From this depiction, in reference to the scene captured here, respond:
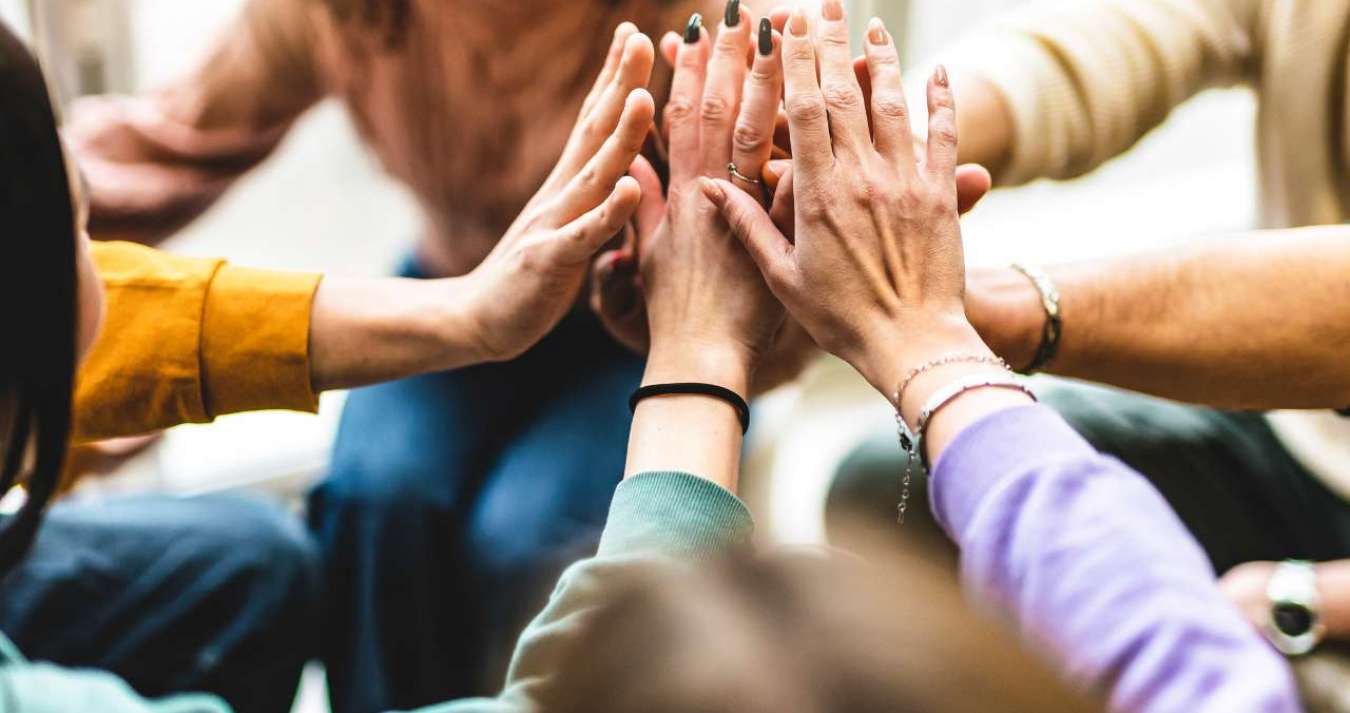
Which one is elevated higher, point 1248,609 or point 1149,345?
point 1149,345

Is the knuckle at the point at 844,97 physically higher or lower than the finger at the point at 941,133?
higher

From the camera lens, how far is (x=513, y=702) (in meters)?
0.48

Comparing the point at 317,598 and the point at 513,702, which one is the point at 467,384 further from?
the point at 513,702

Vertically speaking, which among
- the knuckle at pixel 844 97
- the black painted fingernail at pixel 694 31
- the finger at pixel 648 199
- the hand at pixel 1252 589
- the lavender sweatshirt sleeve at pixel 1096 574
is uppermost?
the black painted fingernail at pixel 694 31

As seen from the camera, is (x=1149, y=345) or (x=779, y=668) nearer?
(x=779, y=668)

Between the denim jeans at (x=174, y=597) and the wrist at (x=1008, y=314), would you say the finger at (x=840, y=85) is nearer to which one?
the wrist at (x=1008, y=314)

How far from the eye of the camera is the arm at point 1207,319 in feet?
2.42

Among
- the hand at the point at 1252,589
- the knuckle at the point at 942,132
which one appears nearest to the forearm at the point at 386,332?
the knuckle at the point at 942,132

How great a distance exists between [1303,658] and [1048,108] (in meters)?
0.45

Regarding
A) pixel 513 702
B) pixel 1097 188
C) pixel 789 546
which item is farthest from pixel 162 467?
pixel 1097 188

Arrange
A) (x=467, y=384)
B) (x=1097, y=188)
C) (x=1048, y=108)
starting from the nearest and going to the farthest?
(x=1048, y=108), (x=467, y=384), (x=1097, y=188)

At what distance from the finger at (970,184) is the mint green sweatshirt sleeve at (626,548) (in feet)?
0.84

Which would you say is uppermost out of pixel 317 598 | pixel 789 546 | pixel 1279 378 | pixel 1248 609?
pixel 789 546

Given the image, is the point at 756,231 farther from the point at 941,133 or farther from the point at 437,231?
the point at 437,231
